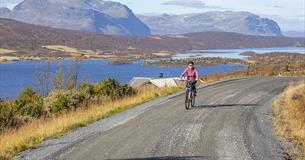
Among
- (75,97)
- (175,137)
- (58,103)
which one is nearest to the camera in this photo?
(175,137)

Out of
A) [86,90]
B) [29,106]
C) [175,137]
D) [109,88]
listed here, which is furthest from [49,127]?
[109,88]

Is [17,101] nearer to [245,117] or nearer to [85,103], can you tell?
[85,103]

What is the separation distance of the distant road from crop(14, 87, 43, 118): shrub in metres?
3.41

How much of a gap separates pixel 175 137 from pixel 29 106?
28.4 feet

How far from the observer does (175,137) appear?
14086mm

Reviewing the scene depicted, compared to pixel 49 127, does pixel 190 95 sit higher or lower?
higher

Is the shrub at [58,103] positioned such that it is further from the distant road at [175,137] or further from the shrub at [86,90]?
the distant road at [175,137]

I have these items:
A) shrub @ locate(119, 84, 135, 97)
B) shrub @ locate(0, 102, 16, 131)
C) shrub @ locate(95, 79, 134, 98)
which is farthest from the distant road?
shrub @ locate(119, 84, 135, 97)

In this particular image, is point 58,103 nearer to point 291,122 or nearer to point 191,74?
point 191,74

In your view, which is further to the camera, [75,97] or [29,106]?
[75,97]

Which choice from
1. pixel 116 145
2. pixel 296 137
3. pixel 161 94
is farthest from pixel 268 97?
pixel 116 145

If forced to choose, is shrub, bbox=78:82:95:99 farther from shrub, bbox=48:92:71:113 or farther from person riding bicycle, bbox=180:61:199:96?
person riding bicycle, bbox=180:61:199:96

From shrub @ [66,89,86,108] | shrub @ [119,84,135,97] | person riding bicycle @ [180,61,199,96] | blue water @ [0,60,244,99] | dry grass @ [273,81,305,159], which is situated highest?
person riding bicycle @ [180,61,199,96]

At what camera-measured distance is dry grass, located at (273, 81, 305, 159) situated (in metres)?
12.8
